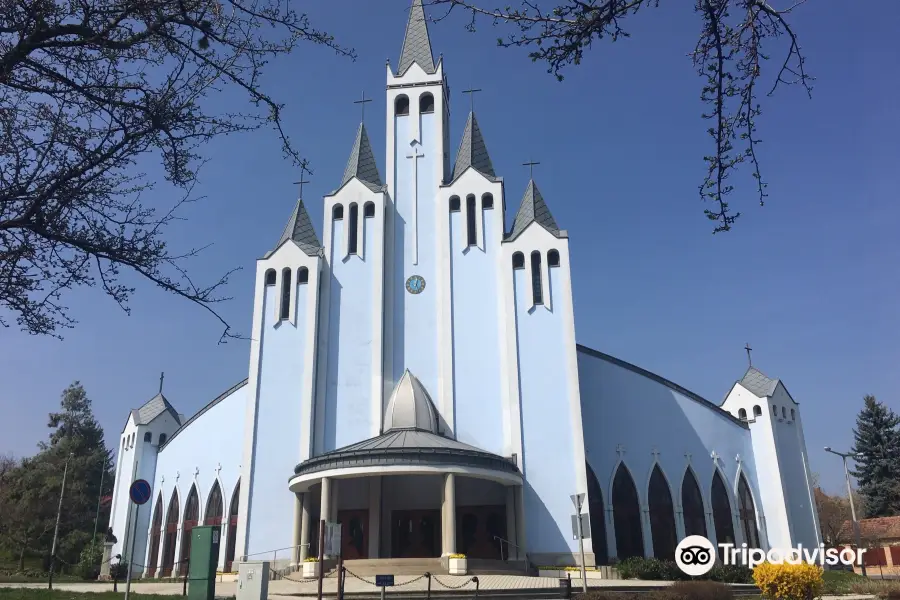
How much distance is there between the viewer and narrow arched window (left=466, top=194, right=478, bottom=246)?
104 feet

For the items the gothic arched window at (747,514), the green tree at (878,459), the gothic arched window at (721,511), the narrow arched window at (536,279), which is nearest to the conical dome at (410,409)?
the narrow arched window at (536,279)

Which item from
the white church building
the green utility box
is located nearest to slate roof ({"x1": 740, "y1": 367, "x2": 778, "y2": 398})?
the white church building

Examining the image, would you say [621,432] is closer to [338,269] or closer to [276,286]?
[338,269]

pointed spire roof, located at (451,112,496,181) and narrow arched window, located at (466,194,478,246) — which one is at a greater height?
pointed spire roof, located at (451,112,496,181)

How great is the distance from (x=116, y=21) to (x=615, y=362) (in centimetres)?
2820

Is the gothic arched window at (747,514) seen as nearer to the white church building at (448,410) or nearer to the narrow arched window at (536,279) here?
→ the white church building at (448,410)

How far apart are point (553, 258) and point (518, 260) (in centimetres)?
145

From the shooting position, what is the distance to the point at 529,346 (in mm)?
29453

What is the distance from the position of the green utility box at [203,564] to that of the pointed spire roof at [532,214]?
19260 millimetres

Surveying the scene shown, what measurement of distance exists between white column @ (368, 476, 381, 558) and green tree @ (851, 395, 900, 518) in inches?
1393

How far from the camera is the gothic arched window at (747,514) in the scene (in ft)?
103

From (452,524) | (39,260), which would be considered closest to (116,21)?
(39,260)

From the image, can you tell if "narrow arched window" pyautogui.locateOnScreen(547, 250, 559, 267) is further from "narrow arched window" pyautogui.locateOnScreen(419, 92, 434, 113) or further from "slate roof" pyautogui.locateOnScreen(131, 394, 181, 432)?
"slate roof" pyautogui.locateOnScreen(131, 394, 181, 432)

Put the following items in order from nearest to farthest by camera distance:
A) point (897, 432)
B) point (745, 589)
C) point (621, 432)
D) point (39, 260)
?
point (39, 260)
point (745, 589)
point (621, 432)
point (897, 432)
